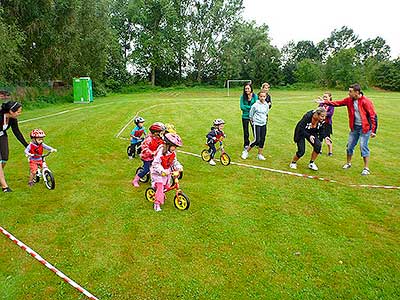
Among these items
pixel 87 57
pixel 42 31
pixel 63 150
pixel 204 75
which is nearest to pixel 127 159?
pixel 63 150

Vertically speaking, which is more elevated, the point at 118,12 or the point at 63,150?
the point at 118,12

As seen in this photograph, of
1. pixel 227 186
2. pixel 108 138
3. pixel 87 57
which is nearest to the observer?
pixel 227 186

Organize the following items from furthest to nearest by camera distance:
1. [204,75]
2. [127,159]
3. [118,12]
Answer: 1. [204,75]
2. [118,12]
3. [127,159]

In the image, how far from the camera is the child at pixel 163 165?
18.0 ft

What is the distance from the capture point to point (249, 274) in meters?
4.09

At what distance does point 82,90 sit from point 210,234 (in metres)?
25.2

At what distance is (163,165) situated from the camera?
5.79 m

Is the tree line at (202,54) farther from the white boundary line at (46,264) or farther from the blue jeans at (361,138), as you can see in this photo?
the white boundary line at (46,264)

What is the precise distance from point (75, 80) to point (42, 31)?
4.52 m

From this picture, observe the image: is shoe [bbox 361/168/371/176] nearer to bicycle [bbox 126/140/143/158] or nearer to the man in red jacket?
the man in red jacket

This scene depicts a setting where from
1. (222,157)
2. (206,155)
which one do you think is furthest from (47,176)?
(222,157)

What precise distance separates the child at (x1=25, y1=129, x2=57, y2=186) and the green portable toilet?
840 inches

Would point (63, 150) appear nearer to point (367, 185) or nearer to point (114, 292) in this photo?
point (114, 292)

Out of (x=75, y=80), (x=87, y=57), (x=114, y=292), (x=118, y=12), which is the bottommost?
(x=114, y=292)
